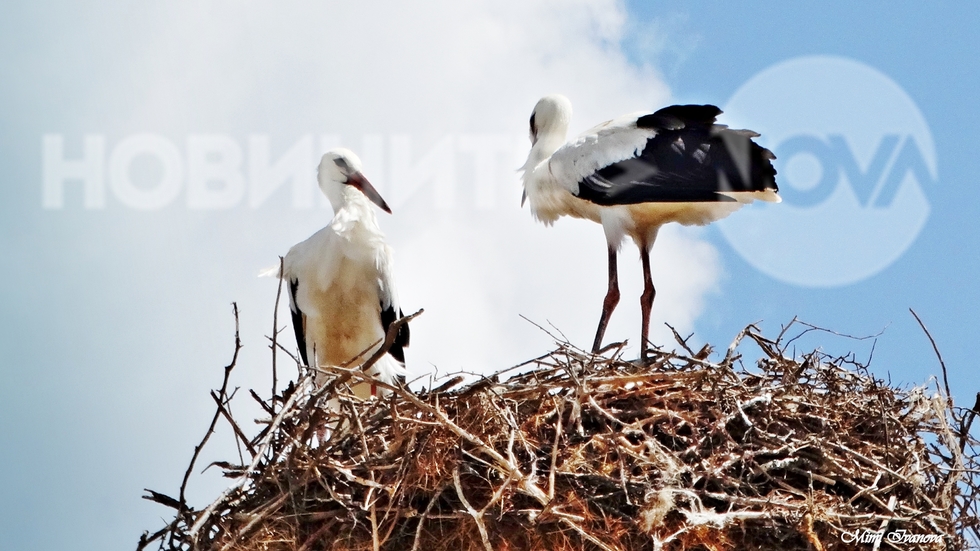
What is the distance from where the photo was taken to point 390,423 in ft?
14.9

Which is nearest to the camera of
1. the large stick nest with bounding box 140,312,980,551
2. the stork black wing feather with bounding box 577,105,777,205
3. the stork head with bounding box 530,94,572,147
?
the large stick nest with bounding box 140,312,980,551

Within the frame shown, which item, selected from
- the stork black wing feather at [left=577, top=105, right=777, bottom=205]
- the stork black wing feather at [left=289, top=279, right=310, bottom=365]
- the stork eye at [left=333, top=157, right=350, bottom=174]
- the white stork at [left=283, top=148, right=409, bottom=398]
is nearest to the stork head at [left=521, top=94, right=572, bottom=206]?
the stork black wing feather at [left=577, top=105, right=777, bottom=205]

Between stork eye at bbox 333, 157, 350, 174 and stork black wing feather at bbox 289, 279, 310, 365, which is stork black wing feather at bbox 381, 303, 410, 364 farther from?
stork eye at bbox 333, 157, 350, 174

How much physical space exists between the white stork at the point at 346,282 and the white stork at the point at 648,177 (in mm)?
893

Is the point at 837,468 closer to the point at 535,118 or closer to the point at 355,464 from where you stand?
the point at 355,464

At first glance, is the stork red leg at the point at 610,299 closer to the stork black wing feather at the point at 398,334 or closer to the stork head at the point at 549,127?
the stork head at the point at 549,127

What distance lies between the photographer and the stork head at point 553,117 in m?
7.02

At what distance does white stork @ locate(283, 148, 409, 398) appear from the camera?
6773 millimetres

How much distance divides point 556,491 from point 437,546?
44cm

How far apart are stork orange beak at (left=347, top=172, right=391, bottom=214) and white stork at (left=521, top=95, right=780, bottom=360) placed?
81 centimetres

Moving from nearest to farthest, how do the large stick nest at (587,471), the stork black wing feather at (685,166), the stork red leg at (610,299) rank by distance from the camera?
1. the large stick nest at (587,471)
2. the stork black wing feather at (685,166)
3. the stork red leg at (610,299)

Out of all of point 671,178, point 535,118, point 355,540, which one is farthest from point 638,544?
point 535,118

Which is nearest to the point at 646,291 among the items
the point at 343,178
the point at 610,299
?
the point at 610,299

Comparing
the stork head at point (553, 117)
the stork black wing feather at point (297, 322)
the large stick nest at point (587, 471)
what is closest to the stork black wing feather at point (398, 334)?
the stork black wing feather at point (297, 322)
